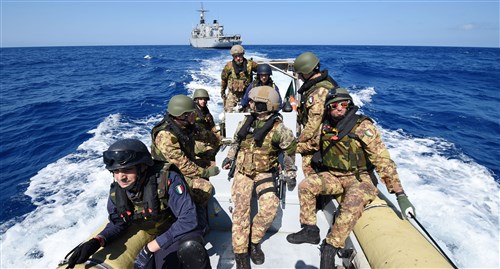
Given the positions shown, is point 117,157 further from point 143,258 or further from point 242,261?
point 242,261

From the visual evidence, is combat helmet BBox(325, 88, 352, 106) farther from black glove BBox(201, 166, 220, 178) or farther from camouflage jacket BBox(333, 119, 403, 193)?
black glove BBox(201, 166, 220, 178)

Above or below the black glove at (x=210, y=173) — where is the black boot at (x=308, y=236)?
below

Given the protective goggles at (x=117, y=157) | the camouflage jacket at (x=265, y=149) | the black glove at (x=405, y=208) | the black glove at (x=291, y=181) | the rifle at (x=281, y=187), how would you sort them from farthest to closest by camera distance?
the rifle at (x=281, y=187), the black glove at (x=291, y=181), the camouflage jacket at (x=265, y=149), the black glove at (x=405, y=208), the protective goggles at (x=117, y=157)

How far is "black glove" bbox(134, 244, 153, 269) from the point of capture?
2.45 metres

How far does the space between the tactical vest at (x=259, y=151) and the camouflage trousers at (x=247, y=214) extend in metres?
0.18

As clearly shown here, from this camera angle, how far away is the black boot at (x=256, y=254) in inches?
125

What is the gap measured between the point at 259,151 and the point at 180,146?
1.07 m

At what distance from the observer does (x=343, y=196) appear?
3.18 meters

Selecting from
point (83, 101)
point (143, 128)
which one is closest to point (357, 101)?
point (143, 128)

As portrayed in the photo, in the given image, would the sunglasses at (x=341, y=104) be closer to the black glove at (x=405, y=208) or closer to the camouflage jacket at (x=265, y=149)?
the camouflage jacket at (x=265, y=149)

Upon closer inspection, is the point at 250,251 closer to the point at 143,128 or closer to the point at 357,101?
the point at 143,128

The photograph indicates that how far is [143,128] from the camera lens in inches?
438

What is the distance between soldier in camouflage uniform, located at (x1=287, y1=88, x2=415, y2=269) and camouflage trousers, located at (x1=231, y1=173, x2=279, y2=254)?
36cm

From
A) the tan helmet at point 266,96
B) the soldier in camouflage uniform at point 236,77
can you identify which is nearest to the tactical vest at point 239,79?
the soldier in camouflage uniform at point 236,77
